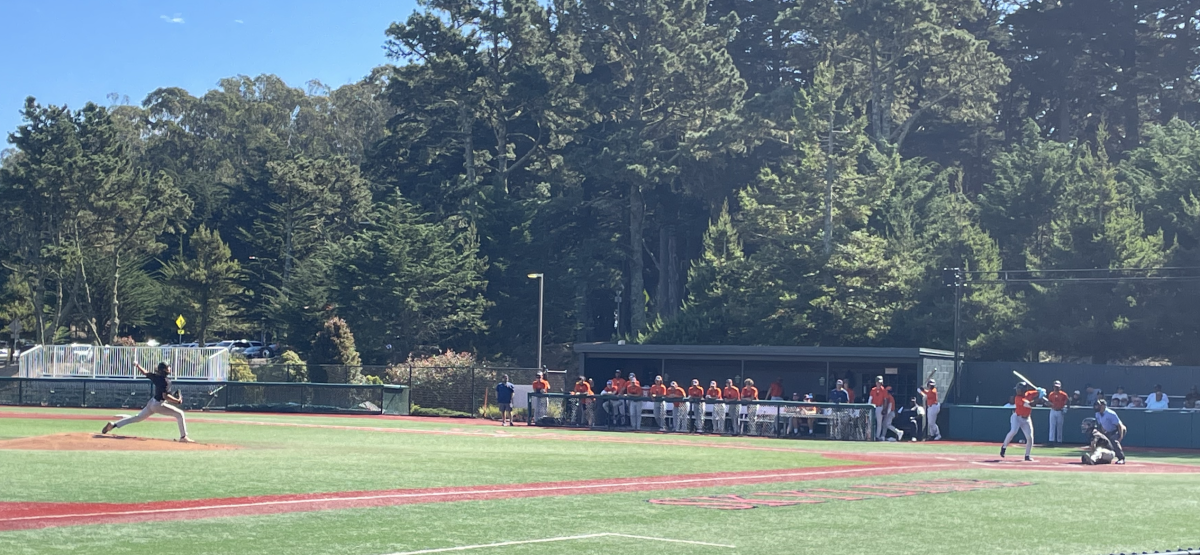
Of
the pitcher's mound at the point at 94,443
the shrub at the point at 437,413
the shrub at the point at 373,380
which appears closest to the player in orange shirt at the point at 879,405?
the shrub at the point at 437,413

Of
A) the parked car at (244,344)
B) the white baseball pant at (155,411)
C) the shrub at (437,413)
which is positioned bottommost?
the shrub at (437,413)

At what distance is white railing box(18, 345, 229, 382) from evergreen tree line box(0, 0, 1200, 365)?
22.8 ft

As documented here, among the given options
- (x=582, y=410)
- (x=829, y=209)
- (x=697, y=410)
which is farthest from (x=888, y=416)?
(x=829, y=209)

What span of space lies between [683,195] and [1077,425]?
49.0m

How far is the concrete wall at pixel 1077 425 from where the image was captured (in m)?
35.0

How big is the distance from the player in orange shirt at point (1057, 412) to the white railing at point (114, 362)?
103 ft

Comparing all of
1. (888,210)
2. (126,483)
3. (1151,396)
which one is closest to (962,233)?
(888,210)

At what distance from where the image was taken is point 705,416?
38750 millimetres

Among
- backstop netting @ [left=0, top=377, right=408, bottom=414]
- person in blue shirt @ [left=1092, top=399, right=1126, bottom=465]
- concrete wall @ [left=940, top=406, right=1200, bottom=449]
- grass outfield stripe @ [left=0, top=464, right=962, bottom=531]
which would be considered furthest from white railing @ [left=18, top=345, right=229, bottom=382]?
person in blue shirt @ [left=1092, top=399, right=1126, bottom=465]

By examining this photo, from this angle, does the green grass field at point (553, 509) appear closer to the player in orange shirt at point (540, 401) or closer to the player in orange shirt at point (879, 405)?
the player in orange shirt at point (879, 405)

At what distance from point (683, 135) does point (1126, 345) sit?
1258 inches

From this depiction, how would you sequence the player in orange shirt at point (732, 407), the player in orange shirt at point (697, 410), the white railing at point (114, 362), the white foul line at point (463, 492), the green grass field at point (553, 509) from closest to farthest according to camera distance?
the green grass field at point (553, 509) < the white foul line at point (463, 492) < the player in orange shirt at point (732, 407) < the player in orange shirt at point (697, 410) < the white railing at point (114, 362)

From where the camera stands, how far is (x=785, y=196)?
61594 millimetres

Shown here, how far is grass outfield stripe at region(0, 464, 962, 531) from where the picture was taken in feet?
45.9
